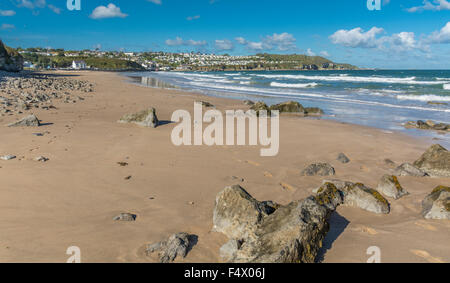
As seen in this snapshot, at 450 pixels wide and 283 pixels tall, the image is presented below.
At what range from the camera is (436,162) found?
6.88 meters

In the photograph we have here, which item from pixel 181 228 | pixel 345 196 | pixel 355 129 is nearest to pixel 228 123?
pixel 355 129

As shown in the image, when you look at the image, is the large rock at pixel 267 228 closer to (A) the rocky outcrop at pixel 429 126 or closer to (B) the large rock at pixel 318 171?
(B) the large rock at pixel 318 171

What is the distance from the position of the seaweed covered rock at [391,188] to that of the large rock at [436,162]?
1698 millimetres

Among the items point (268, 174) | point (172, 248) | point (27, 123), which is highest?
point (27, 123)

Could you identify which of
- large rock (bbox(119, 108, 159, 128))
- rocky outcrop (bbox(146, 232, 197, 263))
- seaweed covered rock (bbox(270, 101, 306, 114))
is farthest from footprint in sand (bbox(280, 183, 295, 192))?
seaweed covered rock (bbox(270, 101, 306, 114))

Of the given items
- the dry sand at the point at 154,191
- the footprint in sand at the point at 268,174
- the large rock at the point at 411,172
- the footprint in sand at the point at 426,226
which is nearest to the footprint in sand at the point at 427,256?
the dry sand at the point at 154,191

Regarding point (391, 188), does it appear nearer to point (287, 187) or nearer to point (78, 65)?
point (287, 187)

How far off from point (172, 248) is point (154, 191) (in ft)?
6.38

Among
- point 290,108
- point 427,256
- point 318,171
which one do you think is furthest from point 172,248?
point 290,108

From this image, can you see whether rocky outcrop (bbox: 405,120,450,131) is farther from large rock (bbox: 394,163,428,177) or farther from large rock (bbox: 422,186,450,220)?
large rock (bbox: 422,186,450,220)

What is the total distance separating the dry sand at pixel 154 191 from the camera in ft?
12.3

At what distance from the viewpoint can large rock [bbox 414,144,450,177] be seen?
22.1 feet
